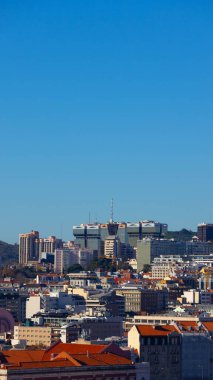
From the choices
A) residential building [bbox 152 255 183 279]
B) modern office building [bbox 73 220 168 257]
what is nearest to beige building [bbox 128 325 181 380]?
residential building [bbox 152 255 183 279]

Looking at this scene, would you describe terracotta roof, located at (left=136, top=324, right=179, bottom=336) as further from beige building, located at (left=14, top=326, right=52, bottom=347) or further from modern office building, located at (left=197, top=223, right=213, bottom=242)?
modern office building, located at (left=197, top=223, right=213, bottom=242)

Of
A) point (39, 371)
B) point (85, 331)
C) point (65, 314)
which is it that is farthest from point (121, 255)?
point (39, 371)

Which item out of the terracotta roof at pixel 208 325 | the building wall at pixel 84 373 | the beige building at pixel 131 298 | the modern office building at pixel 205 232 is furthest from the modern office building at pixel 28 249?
the building wall at pixel 84 373

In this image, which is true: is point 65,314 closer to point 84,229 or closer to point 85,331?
point 85,331

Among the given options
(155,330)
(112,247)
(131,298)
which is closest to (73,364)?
(155,330)

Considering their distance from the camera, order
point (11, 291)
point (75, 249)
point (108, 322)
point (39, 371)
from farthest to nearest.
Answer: point (75, 249) < point (11, 291) < point (108, 322) < point (39, 371)

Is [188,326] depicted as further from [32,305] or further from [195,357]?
[32,305]

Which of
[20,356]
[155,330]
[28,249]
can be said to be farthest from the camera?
[28,249]
